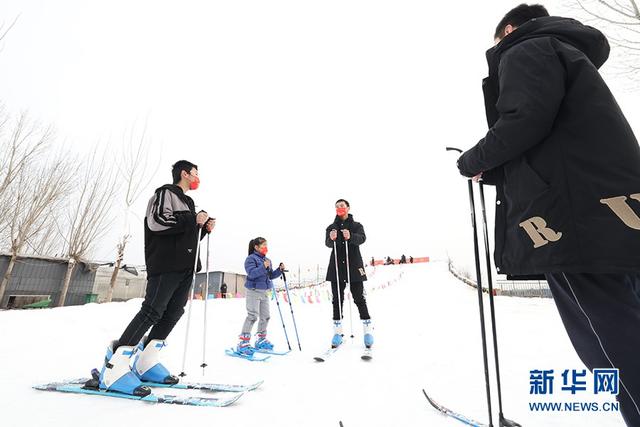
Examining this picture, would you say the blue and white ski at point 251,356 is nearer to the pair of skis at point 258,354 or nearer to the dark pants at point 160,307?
the pair of skis at point 258,354

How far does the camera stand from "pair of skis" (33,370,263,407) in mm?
2406

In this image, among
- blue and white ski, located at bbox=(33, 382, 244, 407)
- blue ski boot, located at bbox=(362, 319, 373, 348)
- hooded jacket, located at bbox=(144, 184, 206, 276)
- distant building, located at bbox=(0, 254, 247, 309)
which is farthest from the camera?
distant building, located at bbox=(0, 254, 247, 309)

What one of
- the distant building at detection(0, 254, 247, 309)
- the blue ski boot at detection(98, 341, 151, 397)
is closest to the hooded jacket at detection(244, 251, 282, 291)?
the blue ski boot at detection(98, 341, 151, 397)

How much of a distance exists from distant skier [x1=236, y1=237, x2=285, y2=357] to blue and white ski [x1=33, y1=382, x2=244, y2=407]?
7.19 ft

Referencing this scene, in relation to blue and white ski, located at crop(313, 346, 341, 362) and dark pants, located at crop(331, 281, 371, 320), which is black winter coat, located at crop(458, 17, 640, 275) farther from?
dark pants, located at crop(331, 281, 371, 320)

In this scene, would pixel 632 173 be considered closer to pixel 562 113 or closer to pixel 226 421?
pixel 562 113

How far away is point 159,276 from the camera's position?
9.48 feet

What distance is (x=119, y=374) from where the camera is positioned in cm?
260

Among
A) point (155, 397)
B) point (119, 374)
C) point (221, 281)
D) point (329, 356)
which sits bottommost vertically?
point (329, 356)

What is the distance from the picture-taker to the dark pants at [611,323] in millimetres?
1159

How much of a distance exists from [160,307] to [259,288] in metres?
2.53

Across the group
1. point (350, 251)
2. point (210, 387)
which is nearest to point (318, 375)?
point (210, 387)

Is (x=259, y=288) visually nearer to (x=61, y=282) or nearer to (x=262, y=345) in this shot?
(x=262, y=345)

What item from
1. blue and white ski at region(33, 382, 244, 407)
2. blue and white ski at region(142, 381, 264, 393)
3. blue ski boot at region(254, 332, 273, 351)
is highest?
blue and white ski at region(33, 382, 244, 407)
